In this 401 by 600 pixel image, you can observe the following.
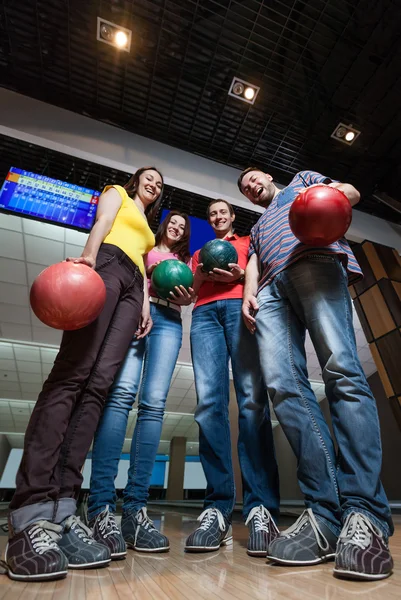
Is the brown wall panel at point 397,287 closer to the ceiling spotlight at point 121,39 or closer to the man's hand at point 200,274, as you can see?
the man's hand at point 200,274

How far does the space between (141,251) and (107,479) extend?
927 mm

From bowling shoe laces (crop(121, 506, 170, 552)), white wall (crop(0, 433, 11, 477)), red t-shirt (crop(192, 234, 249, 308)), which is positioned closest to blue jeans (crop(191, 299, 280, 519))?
red t-shirt (crop(192, 234, 249, 308))

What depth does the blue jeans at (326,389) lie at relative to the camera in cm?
94

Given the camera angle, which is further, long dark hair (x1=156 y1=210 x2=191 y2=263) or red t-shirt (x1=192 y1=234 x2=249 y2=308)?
long dark hair (x1=156 y1=210 x2=191 y2=263)

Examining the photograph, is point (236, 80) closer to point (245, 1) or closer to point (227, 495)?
point (245, 1)

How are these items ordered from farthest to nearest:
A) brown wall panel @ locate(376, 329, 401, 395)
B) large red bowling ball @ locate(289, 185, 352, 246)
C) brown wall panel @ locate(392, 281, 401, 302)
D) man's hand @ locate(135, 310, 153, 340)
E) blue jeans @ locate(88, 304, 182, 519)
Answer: brown wall panel @ locate(392, 281, 401, 302) → brown wall panel @ locate(376, 329, 401, 395) → man's hand @ locate(135, 310, 153, 340) → blue jeans @ locate(88, 304, 182, 519) → large red bowling ball @ locate(289, 185, 352, 246)

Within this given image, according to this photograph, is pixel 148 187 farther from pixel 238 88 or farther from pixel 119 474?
pixel 119 474

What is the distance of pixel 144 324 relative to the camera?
60.6 inches

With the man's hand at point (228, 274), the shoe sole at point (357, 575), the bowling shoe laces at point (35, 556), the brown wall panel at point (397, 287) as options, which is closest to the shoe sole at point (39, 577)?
the bowling shoe laces at point (35, 556)

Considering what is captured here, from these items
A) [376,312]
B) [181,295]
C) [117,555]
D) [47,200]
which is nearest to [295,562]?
[117,555]

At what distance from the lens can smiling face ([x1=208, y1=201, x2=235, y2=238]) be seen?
1.92 metres

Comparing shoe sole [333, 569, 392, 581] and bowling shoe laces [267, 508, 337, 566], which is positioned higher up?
bowling shoe laces [267, 508, 337, 566]

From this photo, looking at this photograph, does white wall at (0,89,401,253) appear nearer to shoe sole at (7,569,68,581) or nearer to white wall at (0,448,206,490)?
shoe sole at (7,569,68,581)

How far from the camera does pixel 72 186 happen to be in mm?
3668
